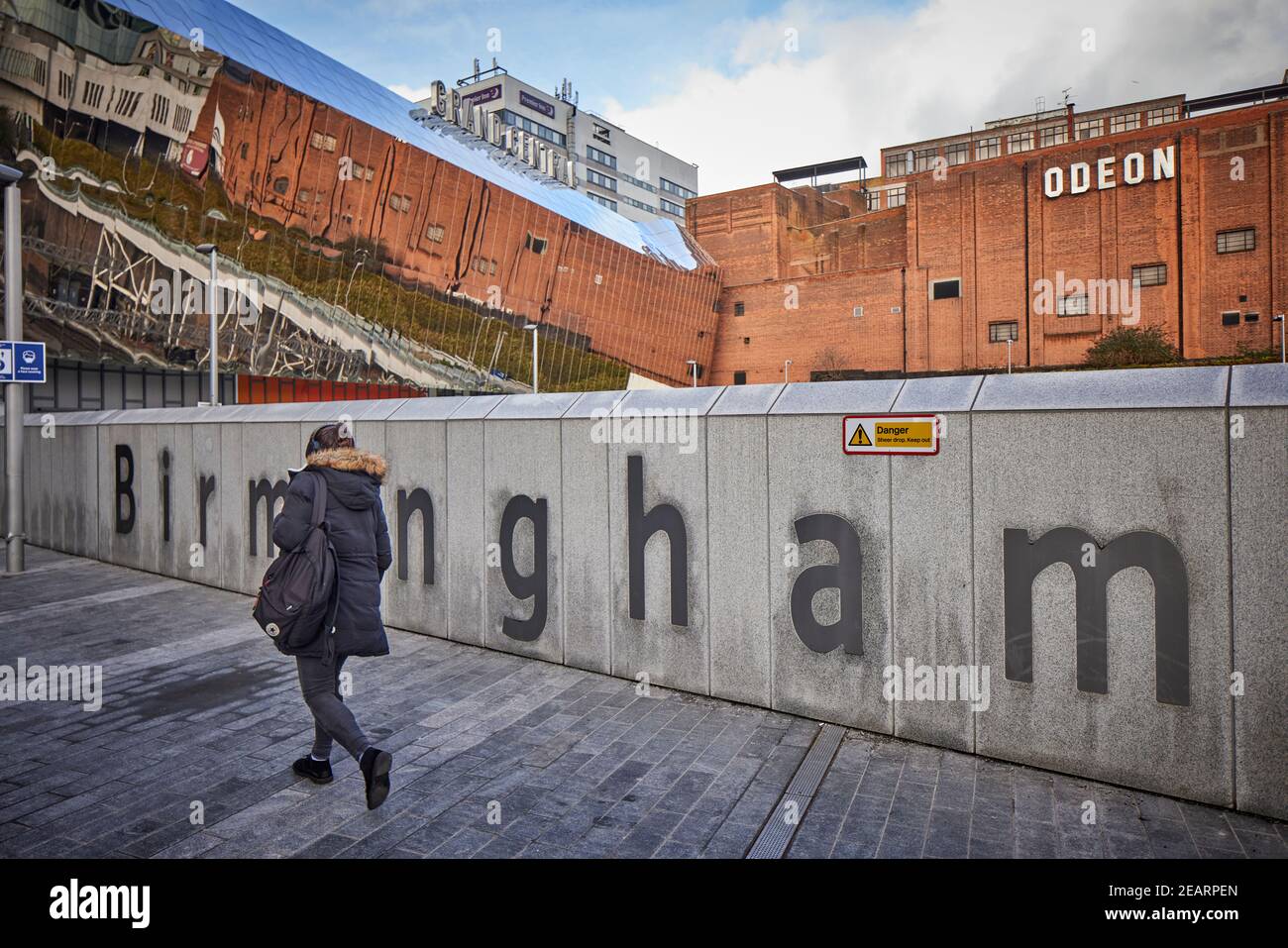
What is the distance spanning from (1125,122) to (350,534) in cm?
8159

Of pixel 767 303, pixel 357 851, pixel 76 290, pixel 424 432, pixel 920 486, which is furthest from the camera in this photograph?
pixel 767 303

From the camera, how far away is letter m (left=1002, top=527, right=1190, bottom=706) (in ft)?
14.5

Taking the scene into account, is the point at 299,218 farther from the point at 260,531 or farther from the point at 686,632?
the point at 686,632

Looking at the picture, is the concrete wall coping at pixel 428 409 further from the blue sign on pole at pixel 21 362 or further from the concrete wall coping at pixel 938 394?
the blue sign on pole at pixel 21 362

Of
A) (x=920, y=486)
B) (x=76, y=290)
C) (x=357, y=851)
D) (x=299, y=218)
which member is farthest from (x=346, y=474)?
(x=299, y=218)

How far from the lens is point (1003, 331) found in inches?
2003

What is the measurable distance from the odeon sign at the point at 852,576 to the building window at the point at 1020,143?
76569 mm

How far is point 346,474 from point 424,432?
11.7ft

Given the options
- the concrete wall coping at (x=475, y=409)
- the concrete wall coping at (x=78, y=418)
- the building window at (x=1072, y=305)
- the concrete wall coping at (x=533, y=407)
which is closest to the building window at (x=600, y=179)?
the building window at (x=1072, y=305)

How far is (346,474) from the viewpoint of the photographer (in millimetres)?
4535

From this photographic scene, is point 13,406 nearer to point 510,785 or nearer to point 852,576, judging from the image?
point 510,785

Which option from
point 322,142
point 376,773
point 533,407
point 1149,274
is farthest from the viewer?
point 1149,274

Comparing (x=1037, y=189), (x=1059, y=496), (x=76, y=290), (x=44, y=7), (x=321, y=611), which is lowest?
(x=321, y=611)

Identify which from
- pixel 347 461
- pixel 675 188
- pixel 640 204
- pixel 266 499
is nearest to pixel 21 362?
pixel 266 499
